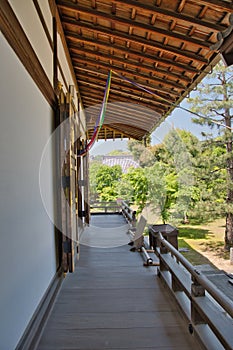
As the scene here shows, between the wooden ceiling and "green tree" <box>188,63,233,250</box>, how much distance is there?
403 centimetres

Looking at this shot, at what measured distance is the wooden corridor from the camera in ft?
5.38

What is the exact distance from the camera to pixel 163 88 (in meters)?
4.19

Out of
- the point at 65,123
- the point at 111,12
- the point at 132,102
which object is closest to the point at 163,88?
the point at 132,102

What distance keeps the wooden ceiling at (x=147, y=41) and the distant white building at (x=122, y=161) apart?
1.76 meters

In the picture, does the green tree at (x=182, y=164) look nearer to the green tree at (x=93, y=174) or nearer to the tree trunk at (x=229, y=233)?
the tree trunk at (x=229, y=233)

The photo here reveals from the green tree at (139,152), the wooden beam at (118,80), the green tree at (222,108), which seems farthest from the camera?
the green tree at (222,108)

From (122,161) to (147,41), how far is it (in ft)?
12.8

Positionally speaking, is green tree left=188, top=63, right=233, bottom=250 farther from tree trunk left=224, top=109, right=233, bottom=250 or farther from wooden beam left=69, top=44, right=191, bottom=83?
wooden beam left=69, top=44, right=191, bottom=83

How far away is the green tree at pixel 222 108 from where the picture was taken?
27.1 feet

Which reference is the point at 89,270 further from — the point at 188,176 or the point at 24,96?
the point at 188,176

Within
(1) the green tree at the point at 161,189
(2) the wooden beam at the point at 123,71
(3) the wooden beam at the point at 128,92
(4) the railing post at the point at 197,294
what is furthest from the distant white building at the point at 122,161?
(4) the railing post at the point at 197,294

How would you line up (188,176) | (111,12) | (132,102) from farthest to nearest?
(188,176)
(132,102)
(111,12)

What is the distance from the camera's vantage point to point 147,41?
2.99 m

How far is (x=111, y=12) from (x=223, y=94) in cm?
713
